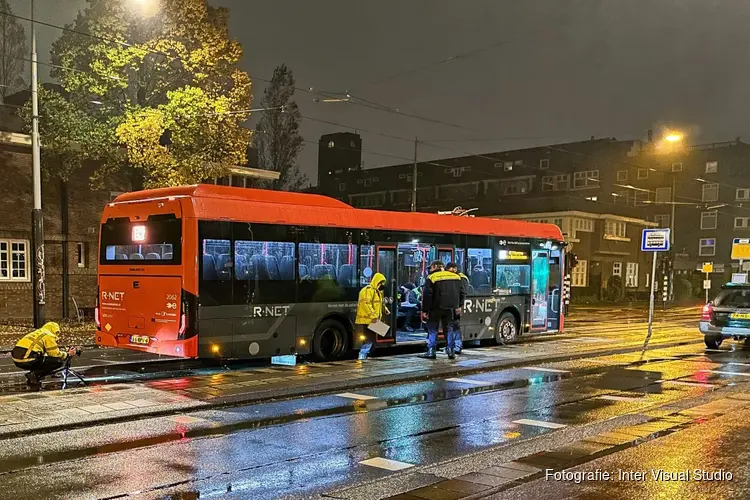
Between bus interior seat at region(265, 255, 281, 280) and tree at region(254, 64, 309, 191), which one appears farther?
tree at region(254, 64, 309, 191)

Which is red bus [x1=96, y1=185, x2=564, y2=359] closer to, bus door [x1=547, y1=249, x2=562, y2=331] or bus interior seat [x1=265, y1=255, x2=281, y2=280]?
bus interior seat [x1=265, y1=255, x2=281, y2=280]

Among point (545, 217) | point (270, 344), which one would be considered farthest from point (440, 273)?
point (545, 217)

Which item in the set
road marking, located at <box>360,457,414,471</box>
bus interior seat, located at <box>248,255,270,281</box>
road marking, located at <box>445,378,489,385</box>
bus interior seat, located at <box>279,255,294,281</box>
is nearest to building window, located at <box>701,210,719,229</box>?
road marking, located at <box>445,378,489,385</box>

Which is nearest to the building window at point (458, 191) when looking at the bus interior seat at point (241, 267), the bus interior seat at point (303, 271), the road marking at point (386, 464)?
the bus interior seat at point (303, 271)

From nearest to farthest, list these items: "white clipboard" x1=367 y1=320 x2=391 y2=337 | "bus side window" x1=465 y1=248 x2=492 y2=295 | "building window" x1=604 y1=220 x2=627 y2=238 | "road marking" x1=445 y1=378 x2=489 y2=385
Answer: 1. "road marking" x1=445 y1=378 x2=489 y2=385
2. "white clipboard" x1=367 y1=320 x2=391 y2=337
3. "bus side window" x1=465 y1=248 x2=492 y2=295
4. "building window" x1=604 y1=220 x2=627 y2=238

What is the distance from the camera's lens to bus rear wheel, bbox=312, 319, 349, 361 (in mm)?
13703

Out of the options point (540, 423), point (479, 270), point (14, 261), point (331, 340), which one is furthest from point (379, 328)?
point (14, 261)

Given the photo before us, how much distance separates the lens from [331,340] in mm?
14148

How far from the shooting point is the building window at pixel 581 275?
48.8 metres

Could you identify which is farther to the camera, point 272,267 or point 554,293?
point 554,293

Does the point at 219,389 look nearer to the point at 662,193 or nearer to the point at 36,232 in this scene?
the point at 36,232

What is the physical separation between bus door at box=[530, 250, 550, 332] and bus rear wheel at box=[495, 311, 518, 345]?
2.37ft

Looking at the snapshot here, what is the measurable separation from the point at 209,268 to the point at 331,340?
3489mm

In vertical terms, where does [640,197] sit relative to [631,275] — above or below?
above
